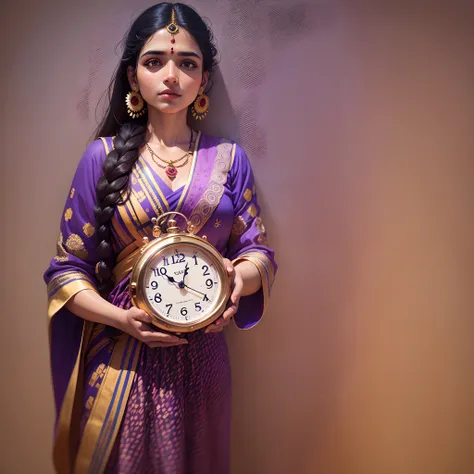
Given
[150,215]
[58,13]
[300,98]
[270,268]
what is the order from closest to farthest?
[150,215] → [270,268] → [58,13] → [300,98]

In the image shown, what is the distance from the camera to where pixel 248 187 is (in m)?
1.52

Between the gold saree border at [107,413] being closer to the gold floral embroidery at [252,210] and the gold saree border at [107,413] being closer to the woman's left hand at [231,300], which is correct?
the woman's left hand at [231,300]

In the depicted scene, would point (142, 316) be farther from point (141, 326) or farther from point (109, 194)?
point (109, 194)

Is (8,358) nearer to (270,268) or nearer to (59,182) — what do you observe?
(59,182)

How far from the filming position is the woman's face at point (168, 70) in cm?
138

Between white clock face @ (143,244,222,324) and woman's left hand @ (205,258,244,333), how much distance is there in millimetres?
42

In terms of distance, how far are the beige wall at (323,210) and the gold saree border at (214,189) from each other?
189 millimetres

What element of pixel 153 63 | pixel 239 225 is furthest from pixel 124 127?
pixel 239 225

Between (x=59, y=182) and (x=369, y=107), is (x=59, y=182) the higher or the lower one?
the lower one

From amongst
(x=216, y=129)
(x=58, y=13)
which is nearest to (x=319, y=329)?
(x=216, y=129)

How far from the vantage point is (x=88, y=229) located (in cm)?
138

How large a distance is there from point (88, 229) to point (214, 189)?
345 mm

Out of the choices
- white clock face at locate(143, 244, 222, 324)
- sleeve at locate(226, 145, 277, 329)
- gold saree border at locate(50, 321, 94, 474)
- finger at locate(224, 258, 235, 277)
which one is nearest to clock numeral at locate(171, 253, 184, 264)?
white clock face at locate(143, 244, 222, 324)

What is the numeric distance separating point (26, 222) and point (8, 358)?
44 cm
